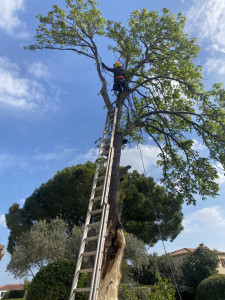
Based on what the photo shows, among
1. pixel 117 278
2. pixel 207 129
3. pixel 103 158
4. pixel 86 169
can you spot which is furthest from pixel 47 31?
pixel 86 169

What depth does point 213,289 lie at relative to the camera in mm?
14289

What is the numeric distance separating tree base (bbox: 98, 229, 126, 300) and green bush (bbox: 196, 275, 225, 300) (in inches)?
457

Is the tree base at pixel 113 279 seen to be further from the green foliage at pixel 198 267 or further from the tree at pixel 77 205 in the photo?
the green foliage at pixel 198 267

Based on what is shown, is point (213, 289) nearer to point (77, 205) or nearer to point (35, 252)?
point (35, 252)

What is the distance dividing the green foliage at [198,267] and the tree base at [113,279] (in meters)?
19.6

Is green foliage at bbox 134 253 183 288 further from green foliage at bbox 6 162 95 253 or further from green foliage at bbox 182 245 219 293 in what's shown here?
green foliage at bbox 6 162 95 253

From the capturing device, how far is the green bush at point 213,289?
1393cm

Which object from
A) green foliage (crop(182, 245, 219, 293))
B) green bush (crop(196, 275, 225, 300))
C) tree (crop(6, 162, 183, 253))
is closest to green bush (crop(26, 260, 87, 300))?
green bush (crop(196, 275, 225, 300))

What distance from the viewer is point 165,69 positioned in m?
9.66

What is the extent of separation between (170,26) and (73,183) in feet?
55.7

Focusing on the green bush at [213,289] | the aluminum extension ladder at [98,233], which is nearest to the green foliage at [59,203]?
the green bush at [213,289]

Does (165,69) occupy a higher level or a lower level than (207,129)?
higher

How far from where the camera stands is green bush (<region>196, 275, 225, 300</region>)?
1393 centimetres

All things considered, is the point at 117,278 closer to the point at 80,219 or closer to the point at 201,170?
the point at 201,170
